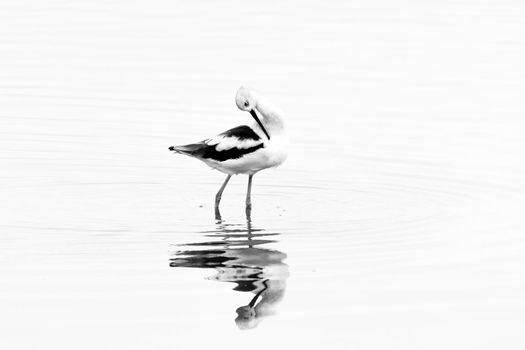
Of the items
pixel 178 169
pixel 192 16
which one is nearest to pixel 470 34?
pixel 192 16

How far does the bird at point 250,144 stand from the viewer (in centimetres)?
1623

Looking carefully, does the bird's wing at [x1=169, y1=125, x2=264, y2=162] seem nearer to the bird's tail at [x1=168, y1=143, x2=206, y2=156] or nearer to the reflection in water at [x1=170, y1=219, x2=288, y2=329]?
the bird's tail at [x1=168, y1=143, x2=206, y2=156]

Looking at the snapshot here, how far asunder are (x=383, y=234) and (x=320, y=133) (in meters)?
5.27

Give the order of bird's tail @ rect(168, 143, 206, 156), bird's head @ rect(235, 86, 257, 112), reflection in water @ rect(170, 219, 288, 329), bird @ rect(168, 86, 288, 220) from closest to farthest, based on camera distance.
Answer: reflection in water @ rect(170, 219, 288, 329)
bird @ rect(168, 86, 288, 220)
bird's head @ rect(235, 86, 257, 112)
bird's tail @ rect(168, 143, 206, 156)

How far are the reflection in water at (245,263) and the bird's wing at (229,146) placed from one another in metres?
1.07

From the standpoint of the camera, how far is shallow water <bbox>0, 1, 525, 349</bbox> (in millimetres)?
12203

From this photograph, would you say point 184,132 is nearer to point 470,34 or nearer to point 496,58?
point 496,58

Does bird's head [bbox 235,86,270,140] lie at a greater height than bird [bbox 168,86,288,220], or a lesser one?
greater

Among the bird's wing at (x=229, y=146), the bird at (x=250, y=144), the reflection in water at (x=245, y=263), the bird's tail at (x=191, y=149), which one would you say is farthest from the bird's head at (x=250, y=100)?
the reflection in water at (x=245, y=263)

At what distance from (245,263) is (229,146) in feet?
9.45

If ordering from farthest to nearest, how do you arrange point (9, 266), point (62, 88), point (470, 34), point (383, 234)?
point (470, 34)
point (62, 88)
point (383, 234)
point (9, 266)

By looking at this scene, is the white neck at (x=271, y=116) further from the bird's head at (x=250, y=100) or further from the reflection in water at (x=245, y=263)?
the reflection in water at (x=245, y=263)

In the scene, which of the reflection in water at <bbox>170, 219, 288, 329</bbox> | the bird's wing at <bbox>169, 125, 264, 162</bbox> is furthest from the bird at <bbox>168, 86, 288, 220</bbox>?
the reflection in water at <bbox>170, 219, 288, 329</bbox>

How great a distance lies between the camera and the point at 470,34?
27.1m
